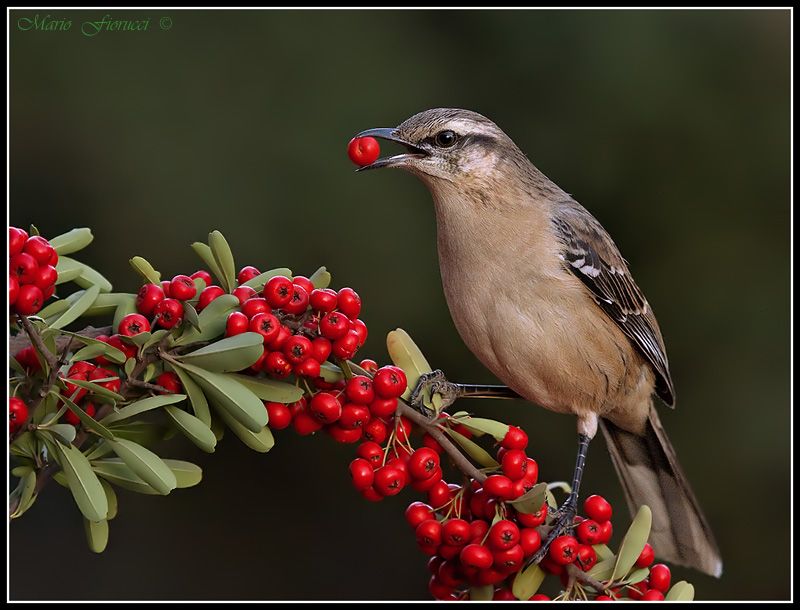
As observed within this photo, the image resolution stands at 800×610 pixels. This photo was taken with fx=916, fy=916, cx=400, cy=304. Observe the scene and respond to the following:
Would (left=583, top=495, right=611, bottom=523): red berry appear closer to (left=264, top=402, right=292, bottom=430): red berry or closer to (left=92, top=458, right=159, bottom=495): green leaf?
(left=264, top=402, right=292, bottom=430): red berry

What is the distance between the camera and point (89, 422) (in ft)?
4.57

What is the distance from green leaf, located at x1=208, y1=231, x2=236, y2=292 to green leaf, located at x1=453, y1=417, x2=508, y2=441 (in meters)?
0.49

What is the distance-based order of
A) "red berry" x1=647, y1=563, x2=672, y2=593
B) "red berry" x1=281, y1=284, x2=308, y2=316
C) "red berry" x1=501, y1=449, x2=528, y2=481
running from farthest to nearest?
"red berry" x1=647, y1=563, x2=672, y2=593 → "red berry" x1=501, y1=449, x2=528, y2=481 → "red berry" x1=281, y1=284, x2=308, y2=316

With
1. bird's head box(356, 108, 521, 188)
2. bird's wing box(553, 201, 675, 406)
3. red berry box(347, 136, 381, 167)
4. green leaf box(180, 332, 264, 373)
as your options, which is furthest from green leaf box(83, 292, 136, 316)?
bird's wing box(553, 201, 675, 406)

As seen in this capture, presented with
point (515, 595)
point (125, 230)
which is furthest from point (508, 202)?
point (125, 230)

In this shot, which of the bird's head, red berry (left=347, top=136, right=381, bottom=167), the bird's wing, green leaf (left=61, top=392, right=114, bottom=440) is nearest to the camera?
green leaf (left=61, top=392, right=114, bottom=440)

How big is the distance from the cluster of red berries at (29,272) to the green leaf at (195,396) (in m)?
0.23

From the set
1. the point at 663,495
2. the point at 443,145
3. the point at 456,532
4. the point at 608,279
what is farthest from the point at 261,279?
the point at 663,495

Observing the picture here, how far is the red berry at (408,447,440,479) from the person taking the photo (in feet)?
5.64

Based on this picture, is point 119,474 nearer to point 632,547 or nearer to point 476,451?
point 476,451

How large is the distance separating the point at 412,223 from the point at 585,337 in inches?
78.1

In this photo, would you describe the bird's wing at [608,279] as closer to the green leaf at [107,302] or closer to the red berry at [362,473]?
the red berry at [362,473]

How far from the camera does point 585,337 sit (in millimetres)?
2613

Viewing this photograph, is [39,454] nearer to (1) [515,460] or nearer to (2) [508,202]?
(1) [515,460]
